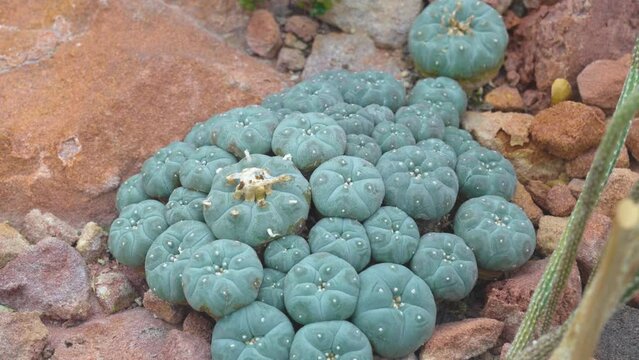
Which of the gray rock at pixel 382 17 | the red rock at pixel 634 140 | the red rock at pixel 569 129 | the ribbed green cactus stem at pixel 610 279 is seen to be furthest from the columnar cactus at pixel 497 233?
the gray rock at pixel 382 17

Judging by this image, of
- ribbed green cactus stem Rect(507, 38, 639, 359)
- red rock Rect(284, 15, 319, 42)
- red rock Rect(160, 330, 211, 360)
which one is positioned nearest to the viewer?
ribbed green cactus stem Rect(507, 38, 639, 359)

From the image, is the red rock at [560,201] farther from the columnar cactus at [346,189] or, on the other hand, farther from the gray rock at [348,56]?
the gray rock at [348,56]

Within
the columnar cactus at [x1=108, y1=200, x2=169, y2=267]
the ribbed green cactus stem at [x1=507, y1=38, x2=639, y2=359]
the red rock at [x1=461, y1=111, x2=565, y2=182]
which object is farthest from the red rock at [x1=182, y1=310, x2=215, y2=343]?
the red rock at [x1=461, y1=111, x2=565, y2=182]

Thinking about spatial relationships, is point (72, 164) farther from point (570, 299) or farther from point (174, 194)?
point (570, 299)

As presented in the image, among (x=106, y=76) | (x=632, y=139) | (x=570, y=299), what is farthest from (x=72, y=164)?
(x=632, y=139)

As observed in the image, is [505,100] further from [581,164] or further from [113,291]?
[113,291]

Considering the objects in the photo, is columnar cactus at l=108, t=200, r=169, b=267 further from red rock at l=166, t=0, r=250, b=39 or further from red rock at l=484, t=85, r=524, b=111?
red rock at l=484, t=85, r=524, b=111

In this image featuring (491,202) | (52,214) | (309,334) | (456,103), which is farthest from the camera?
(456,103)
